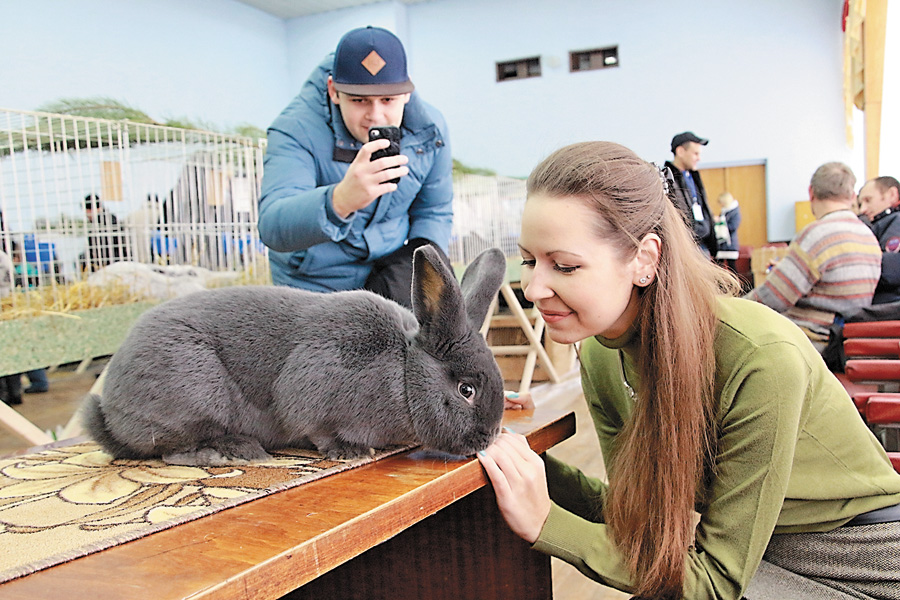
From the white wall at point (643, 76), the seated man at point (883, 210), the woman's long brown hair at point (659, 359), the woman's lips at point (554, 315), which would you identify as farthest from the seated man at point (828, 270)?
the white wall at point (643, 76)

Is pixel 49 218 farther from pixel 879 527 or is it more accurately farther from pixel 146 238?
pixel 879 527

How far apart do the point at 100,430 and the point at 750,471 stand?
81 centimetres

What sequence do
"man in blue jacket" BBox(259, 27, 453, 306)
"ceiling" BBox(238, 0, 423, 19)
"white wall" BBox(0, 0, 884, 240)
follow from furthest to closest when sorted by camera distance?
"white wall" BBox(0, 0, 884, 240) < "ceiling" BBox(238, 0, 423, 19) < "man in blue jacket" BBox(259, 27, 453, 306)

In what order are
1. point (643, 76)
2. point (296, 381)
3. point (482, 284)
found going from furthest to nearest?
point (643, 76) < point (482, 284) < point (296, 381)

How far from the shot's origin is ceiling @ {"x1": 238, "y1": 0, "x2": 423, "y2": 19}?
253 inches

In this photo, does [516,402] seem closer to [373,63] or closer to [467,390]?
[467,390]

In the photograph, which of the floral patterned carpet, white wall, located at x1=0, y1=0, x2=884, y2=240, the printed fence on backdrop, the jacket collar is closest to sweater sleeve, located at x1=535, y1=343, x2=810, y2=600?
the floral patterned carpet

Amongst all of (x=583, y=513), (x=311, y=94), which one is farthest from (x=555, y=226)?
(x=311, y=94)

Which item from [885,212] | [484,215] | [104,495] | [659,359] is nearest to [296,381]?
[104,495]

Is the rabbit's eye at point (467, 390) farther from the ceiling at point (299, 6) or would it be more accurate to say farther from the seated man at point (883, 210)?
the ceiling at point (299, 6)

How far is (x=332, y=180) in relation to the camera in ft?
4.85

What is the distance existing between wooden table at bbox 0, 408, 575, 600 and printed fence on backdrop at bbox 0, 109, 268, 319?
4.41 ft

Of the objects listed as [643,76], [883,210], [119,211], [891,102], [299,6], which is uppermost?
[299,6]

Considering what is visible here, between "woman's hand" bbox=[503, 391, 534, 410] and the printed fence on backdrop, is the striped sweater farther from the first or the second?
the printed fence on backdrop
